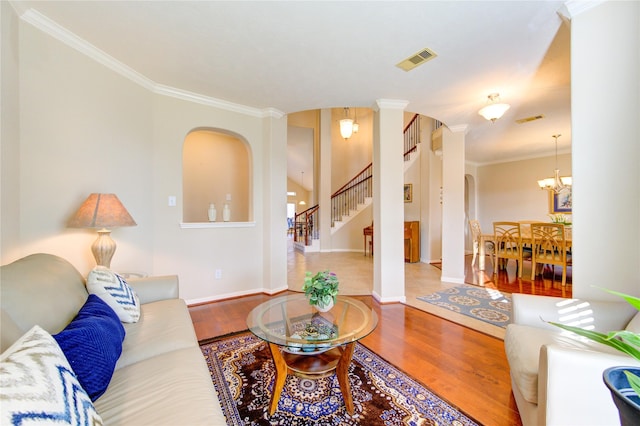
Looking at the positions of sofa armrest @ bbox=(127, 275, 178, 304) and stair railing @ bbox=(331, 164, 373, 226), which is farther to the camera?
stair railing @ bbox=(331, 164, 373, 226)

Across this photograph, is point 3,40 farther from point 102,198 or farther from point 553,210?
point 553,210

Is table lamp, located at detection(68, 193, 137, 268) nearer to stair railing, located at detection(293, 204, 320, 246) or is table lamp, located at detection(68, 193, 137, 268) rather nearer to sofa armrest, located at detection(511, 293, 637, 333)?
sofa armrest, located at detection(511, 293, 637, 333)

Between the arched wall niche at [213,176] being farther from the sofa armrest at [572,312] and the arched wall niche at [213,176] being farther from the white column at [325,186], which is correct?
the white column at [325,186]

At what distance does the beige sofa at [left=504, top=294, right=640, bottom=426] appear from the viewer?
0.94 metres

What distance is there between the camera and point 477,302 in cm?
323

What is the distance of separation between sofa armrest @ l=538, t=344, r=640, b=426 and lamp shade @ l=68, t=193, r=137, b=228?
274 cm

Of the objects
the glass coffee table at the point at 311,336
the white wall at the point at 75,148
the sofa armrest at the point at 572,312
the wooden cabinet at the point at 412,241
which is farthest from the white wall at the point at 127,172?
the wooden cabinet at the point at 412,241

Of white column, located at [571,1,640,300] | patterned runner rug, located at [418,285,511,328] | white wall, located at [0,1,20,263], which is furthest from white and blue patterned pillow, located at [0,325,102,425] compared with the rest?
patterned runner rug, located at [418,285,511,328]

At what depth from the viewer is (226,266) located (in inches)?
132

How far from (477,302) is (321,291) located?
100 inches

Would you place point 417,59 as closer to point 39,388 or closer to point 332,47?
point 332,47

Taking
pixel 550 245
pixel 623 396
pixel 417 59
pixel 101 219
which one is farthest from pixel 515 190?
pixel 101 219

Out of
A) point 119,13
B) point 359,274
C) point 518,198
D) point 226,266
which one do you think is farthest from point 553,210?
point 119,13

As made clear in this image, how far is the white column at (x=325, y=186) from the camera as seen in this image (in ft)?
24.5
